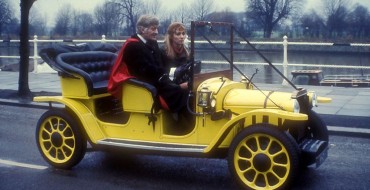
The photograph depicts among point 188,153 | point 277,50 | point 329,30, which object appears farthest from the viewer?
point 329,30

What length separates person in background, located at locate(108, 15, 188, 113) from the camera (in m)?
6.02

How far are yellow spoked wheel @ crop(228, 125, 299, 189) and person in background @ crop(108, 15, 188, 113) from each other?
914 mm

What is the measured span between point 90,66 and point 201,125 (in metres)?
2.07

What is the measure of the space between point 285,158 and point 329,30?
261 feet

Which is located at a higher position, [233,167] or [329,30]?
[329,30]

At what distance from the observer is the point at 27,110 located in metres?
11.6

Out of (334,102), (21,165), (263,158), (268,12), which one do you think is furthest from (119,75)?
(268,12)

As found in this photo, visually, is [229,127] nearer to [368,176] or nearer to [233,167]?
[233,167]

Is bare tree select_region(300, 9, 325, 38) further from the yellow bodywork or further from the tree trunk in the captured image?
the yellow bodywork

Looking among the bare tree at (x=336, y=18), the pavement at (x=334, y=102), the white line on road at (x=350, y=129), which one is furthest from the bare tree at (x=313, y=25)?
the white line on road at (x=350, y=129)

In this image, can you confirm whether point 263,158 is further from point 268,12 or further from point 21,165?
point 268,12

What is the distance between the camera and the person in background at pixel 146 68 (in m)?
6.02

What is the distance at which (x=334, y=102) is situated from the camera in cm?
1150

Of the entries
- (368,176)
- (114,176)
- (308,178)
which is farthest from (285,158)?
(114,176)
